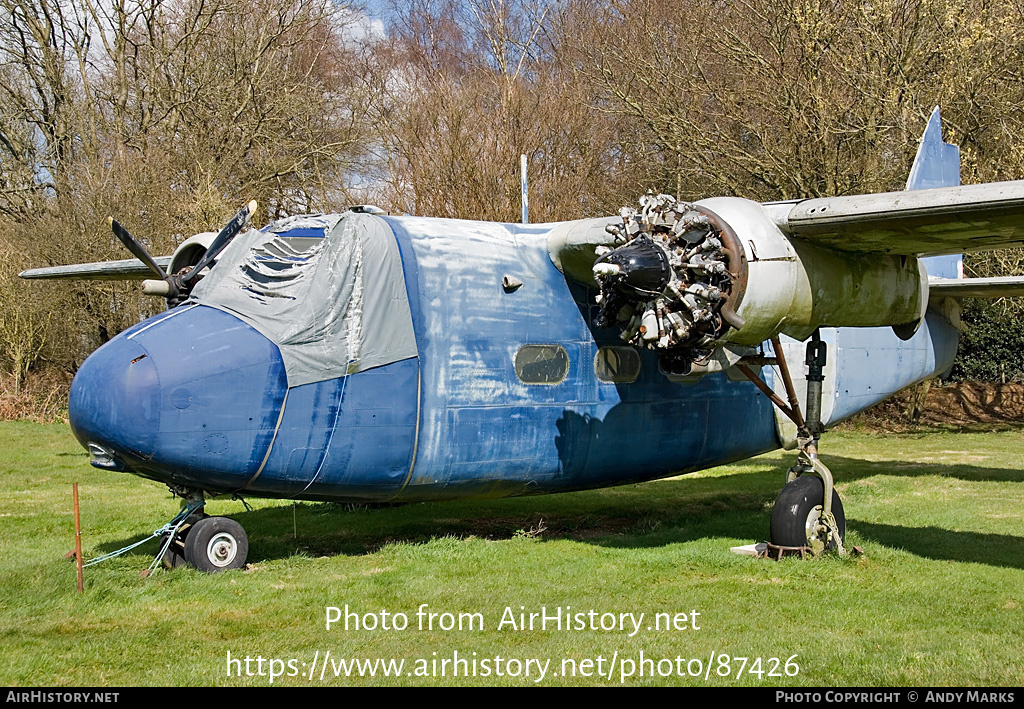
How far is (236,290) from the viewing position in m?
7.78

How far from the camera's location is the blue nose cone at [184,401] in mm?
6992

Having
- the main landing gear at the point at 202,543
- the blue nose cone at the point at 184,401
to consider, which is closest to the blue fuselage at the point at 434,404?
the blue nose cone at the point at 184,401

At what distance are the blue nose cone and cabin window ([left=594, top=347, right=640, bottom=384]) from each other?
3080 mm

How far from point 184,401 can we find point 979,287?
8.62m

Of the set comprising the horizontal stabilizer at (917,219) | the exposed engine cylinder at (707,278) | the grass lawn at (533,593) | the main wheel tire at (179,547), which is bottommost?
the grass lawn at (533,593)

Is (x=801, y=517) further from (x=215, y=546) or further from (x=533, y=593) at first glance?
(x=215, y=546)

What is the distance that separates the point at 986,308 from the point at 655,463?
15.8m

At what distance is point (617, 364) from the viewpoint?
9.27m

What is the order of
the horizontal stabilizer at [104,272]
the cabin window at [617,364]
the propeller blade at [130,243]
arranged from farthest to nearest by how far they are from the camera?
the horizontal stabilizer at [104,272] → the cabin window at [617,364] → the propeller blade at [130,243]

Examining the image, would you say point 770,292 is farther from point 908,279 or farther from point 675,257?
point 908,279

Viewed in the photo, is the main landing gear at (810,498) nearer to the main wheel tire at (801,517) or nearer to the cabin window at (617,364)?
the main wheel tire at (801,517)

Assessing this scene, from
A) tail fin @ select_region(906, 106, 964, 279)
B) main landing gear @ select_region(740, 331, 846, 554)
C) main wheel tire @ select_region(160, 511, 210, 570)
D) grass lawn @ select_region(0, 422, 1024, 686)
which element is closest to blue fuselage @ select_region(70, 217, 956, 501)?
main wheel tire @ select_region(160, 511, 210, 570)

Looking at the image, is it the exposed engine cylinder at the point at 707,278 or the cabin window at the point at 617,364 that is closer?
the exposed engine cylinder at the point at 707,278

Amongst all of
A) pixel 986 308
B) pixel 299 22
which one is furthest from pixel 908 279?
pixel 299 22
